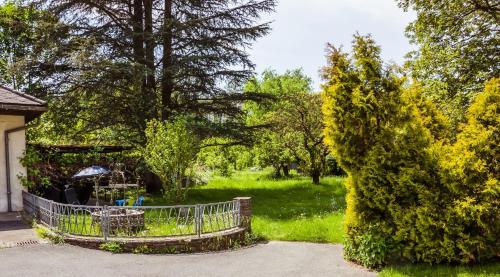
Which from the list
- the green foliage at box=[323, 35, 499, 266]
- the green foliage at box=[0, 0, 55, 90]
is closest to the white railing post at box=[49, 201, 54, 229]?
the green foliage at box=[323, 35, 499, 266]

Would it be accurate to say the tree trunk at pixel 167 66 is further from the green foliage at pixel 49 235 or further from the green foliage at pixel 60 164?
the green foliage at pixel 49 235

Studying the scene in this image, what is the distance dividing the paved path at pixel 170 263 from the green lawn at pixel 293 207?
4.63ft

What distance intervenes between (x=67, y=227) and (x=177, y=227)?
2.42 meters

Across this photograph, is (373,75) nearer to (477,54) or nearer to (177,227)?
(177,227)

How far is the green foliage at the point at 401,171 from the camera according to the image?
728 cm

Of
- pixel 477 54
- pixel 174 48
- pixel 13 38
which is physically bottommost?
pixel 477 54

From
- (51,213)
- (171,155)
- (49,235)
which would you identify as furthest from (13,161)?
(171,155)

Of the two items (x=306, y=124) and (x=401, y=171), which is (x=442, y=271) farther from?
(x=306, y=124)

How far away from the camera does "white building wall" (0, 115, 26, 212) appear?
12281 millimetres

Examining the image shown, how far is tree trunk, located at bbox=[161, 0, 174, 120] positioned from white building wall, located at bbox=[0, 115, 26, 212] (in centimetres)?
637

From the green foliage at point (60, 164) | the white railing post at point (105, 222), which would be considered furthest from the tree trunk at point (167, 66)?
the white railing post at point (105, 222)

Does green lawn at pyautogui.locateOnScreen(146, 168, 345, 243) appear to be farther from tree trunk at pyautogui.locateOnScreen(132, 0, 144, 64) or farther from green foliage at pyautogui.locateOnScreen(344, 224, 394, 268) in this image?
tree trunk at pyautogui.locateOnScreen(132, 0, 144, 64)

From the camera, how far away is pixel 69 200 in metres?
14.8

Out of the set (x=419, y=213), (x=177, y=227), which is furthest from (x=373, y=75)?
(x=177, y=227)
